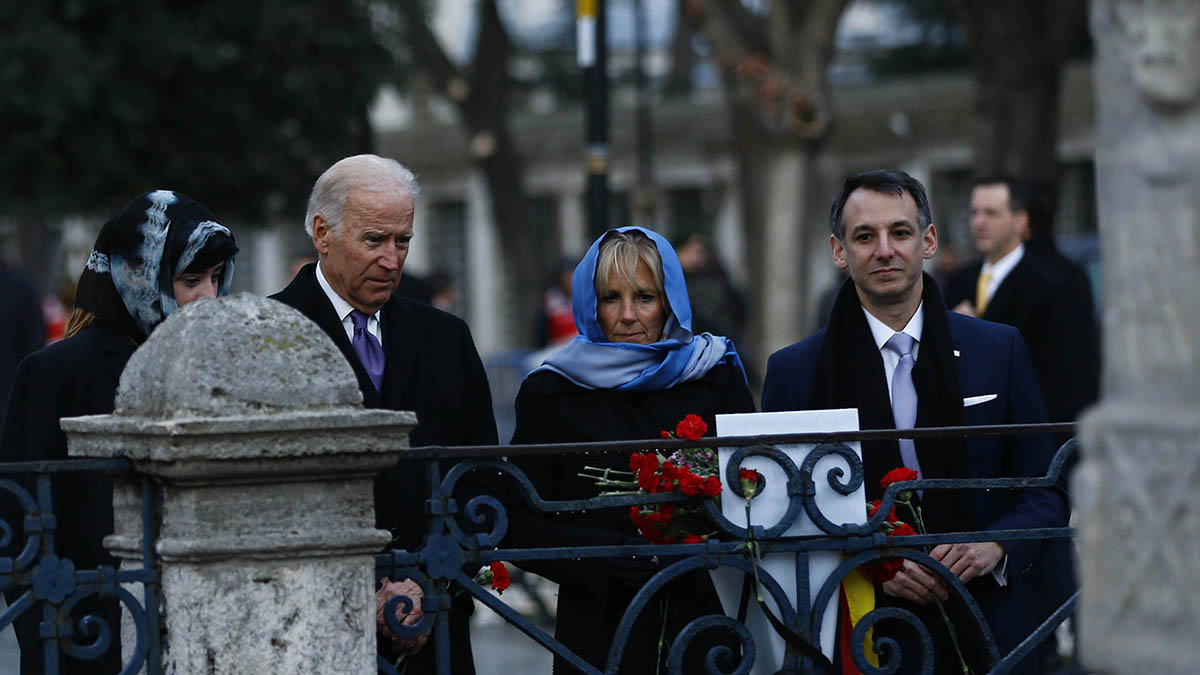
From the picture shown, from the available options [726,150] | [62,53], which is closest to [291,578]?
[62,53]

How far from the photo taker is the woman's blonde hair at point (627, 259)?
5449mm

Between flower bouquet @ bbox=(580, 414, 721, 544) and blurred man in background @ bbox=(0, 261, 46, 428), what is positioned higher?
blurred man in background @ bbox=(0, 261, 46, 428)

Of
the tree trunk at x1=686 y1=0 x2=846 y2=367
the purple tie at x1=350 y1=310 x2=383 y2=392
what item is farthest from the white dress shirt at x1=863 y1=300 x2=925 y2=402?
the tree trunk at x1=686 y1=0 x2=846 y2=367

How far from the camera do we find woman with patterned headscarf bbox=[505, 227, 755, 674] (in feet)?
16.6

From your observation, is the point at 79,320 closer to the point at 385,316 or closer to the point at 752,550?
the point at 385,316

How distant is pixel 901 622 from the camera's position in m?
5.04

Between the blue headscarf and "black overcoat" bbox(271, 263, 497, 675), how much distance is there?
21cm

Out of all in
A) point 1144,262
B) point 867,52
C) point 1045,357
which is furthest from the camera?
point 867,52

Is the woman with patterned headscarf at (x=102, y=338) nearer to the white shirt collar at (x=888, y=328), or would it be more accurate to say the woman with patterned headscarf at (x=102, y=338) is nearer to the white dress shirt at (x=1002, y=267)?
the white shirt collar at (x=888, y=328)


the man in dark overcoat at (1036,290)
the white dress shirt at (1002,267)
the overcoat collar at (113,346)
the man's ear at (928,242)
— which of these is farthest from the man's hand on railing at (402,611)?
the white dress shirt at (1002,267)

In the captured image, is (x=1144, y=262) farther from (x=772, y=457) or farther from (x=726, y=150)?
(x=726, y=150)

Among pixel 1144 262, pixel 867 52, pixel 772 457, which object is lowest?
pixel 772 457

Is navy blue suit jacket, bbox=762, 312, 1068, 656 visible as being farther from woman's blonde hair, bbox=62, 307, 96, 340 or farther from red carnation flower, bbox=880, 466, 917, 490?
woman's blonde hair, bbox=62, 307, 96, 340

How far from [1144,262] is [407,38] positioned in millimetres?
20734
